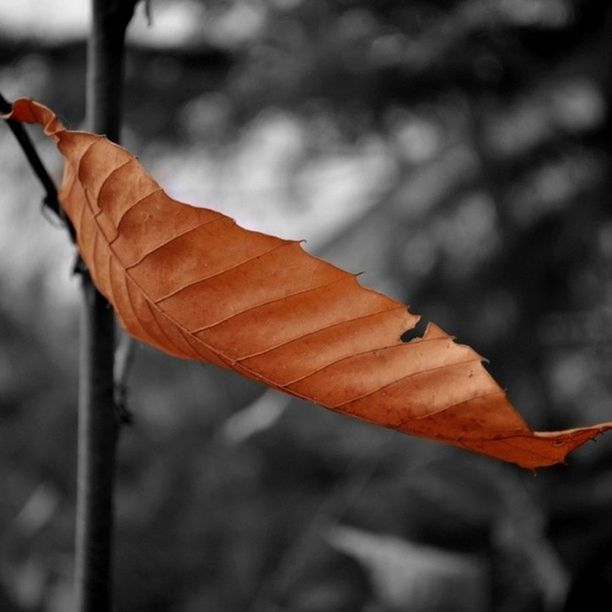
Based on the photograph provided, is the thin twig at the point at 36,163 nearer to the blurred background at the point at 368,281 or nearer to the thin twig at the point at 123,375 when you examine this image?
the thin twig at the point at 123,375

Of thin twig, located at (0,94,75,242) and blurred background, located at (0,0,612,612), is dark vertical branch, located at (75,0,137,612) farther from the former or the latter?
blurred background, located at (0,0,612,612)

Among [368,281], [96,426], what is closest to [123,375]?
[96,426]

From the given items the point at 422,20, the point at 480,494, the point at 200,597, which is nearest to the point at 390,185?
the point at 422,20

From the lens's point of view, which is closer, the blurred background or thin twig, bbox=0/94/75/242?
thin twig, bbox=0/94/75/242

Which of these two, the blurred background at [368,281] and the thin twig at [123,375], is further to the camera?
the blurred background at [368,281]

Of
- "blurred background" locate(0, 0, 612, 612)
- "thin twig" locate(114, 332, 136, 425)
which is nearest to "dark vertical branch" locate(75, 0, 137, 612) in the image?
"thin twig" locate(114, 332, 136, 425)

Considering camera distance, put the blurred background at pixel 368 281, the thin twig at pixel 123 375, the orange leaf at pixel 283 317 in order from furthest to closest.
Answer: the blurred background at pixel 368 281
the thin twig at pixel 123 375
the orange leaf at pixel 283 317

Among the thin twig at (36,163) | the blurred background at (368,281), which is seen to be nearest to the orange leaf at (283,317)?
the thin twig at (36,163)
